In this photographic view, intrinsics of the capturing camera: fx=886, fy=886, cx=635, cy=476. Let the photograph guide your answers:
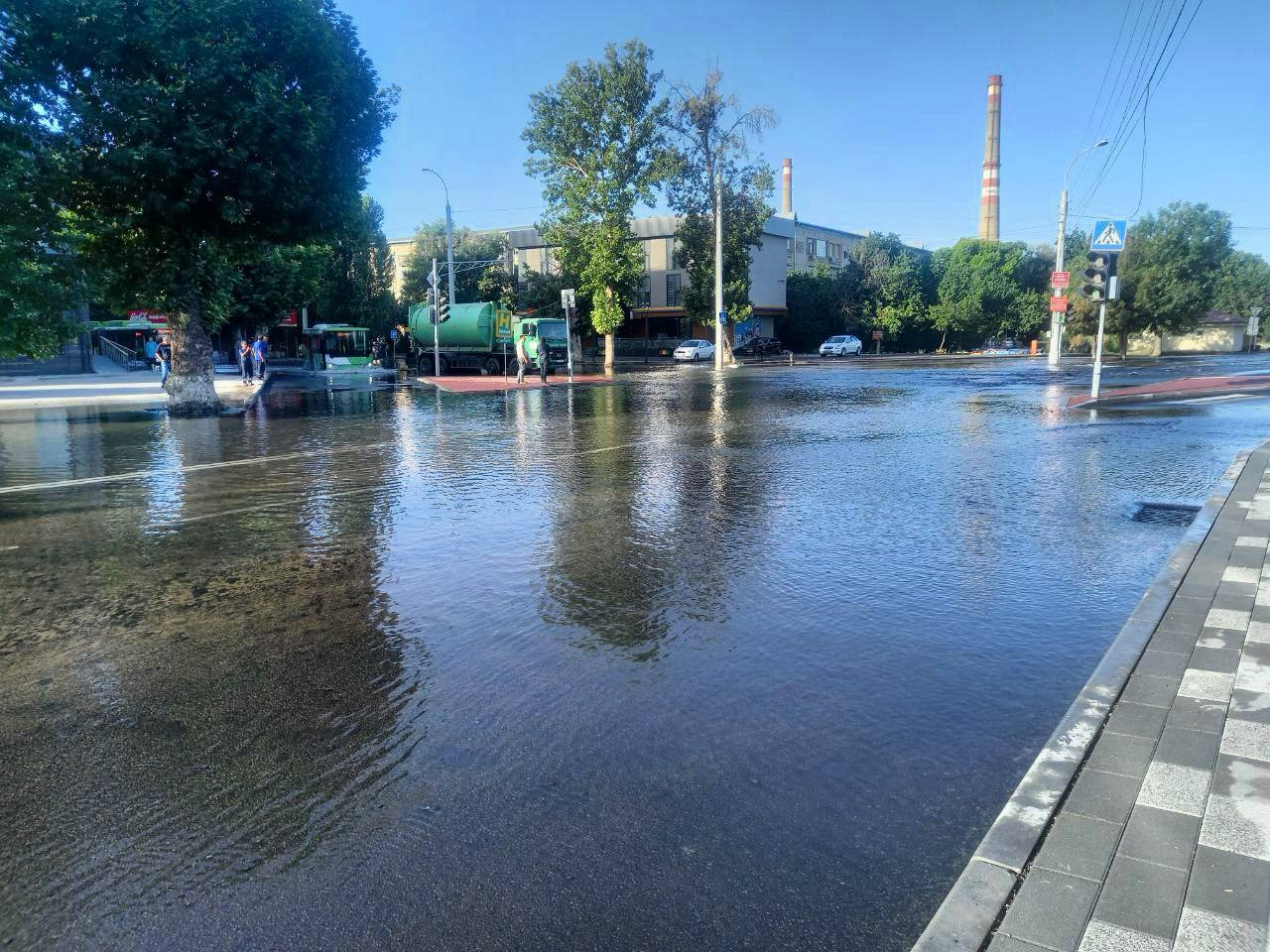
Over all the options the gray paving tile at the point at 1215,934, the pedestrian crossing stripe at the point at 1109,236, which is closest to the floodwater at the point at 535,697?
the gray paving tile at the point at 1215,934

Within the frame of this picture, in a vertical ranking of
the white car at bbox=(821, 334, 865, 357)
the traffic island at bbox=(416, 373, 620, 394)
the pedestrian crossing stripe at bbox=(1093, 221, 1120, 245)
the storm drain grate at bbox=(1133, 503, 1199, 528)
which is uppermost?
the pedestrian crossing stripe at bbox=(1093, 221, 1120, 245)

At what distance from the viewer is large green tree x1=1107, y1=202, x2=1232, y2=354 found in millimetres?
56094

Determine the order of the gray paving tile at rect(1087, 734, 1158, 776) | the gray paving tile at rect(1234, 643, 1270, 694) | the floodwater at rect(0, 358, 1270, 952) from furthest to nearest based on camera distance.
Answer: the gray paving tile at rect(1234, 643, 1270, 694) < the gray paving tile at rect(1087, 734, 1158, 776) < the floodwater at rect(0, 358, 1270, 952)

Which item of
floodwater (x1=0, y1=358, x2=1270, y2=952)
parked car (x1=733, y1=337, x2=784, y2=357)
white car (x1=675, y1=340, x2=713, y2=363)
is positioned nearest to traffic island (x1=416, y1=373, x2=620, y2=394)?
white car (x1=675, y1=340, x2=713, y2=363)

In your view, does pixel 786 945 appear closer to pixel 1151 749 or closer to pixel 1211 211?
pixel 1151 749

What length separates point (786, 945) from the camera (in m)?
2.50

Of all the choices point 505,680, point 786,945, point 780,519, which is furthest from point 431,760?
point 780,519

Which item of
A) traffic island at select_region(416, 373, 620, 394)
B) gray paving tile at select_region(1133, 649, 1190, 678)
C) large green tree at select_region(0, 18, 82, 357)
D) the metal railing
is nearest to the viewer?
gray paving tile at select_region(1133, 649, 1190, 678)

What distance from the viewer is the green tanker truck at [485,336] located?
3972cm

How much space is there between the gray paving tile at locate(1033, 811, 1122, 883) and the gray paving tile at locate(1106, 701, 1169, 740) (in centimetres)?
83

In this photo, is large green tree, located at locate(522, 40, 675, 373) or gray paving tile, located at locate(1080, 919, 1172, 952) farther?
large green tree, located at locate(522, 40, 675, 373)

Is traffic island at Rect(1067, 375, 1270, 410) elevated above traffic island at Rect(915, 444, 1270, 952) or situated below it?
above

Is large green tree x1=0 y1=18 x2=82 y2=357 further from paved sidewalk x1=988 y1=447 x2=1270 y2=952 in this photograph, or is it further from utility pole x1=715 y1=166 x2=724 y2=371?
utility pole x1=715 y1=166 x2=724 y2=371

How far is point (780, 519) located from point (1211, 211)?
2502 inches
